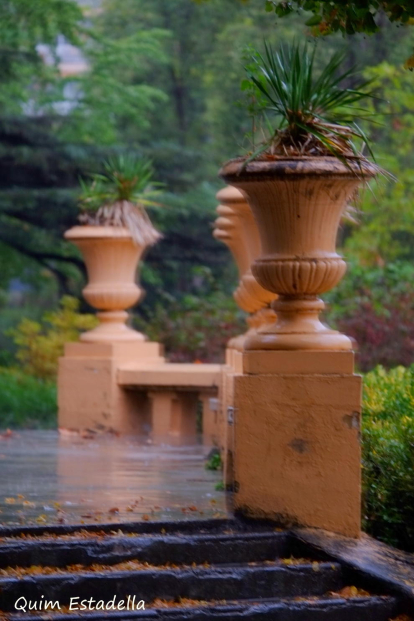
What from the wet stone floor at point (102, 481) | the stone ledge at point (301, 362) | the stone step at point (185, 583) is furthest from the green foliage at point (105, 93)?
the stone step at point (185, 583)

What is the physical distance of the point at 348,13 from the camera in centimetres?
528

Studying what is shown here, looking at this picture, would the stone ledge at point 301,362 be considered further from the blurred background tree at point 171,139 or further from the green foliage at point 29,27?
the green foliage at point 29,27

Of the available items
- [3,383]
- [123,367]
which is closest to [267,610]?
[123,367]

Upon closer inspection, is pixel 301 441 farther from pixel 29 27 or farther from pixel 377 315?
pixel 29 27

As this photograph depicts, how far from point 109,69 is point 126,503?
16.2m

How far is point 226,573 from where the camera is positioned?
450 centimetres

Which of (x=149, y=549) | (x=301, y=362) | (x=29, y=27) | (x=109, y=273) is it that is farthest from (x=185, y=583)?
(x=29, y=27)

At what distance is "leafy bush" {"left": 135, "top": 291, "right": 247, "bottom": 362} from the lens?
45.2ft

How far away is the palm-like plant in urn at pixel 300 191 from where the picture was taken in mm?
5113

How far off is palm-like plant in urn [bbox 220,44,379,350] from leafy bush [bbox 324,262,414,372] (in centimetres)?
759

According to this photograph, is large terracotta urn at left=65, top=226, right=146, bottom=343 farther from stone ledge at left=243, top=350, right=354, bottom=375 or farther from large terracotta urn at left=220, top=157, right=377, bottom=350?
stone ledge at left=243, top=350, right=354, bottom=375

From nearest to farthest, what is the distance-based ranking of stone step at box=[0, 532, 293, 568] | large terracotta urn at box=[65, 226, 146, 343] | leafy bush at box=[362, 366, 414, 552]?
1. stone step at box=[0, 532, 293, 568]
2. leafy bush at box=[362, 366, 414, 552]
3. large terracotta urn at box=[65, 226, 146, 343]

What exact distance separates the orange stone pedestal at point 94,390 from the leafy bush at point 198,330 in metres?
3.50

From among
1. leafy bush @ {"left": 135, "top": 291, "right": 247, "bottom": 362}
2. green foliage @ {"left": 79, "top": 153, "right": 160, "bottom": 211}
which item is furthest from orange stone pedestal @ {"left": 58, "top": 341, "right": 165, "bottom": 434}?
leafy bush @ {"left": 135, "top": 291, "right": 247, "bottom": 362}
